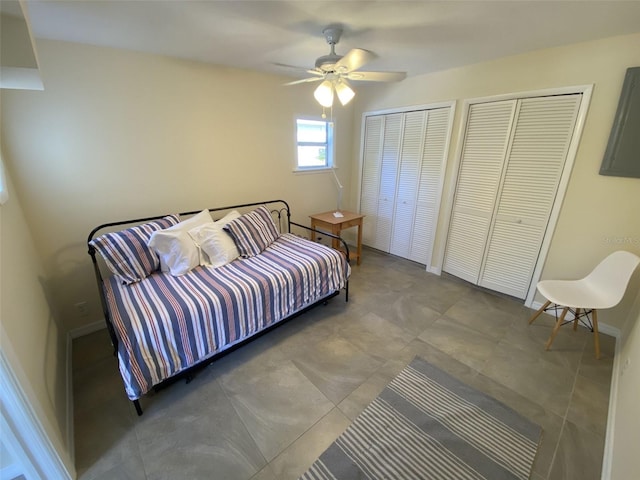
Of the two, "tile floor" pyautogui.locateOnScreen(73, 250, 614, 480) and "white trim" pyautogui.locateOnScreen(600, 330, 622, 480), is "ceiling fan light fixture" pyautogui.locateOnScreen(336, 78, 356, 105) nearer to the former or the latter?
"tile floor" pyautogui.locateOnScreen(73, 250, 614, 480)

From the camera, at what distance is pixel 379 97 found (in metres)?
3.56

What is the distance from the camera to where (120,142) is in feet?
7.34

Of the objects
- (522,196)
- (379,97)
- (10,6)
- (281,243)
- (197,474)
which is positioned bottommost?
(197,474)

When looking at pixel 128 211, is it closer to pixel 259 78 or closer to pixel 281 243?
pixel 281 243

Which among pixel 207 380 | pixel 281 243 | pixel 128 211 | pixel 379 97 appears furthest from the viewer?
pixel 379 97

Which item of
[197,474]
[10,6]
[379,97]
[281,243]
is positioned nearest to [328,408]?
[197,474]

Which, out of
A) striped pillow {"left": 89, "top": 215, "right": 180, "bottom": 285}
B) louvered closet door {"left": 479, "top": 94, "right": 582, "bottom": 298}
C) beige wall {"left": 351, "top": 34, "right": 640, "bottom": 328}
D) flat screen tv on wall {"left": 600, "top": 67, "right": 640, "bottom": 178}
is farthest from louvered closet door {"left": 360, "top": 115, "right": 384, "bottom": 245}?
striped pillow {"left": 89, "top": 215, "right": 180, "bottom": 285}

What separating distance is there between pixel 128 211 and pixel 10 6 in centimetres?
155

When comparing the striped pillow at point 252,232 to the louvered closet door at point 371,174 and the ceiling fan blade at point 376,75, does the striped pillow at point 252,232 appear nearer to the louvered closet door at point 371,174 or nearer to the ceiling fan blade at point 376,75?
the ceiling fan blade at point 376,75

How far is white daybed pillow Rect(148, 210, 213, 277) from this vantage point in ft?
7.00

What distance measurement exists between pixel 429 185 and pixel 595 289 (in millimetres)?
1824

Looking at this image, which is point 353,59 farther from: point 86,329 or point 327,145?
point 86,329

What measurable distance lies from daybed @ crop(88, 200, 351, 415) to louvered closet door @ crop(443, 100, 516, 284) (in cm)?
156

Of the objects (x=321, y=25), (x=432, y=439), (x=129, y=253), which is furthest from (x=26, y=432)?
(x=321, y=25)
